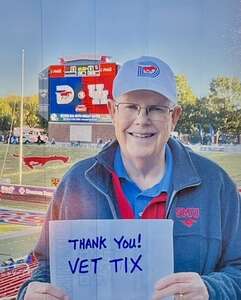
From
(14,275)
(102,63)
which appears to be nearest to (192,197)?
(102,63)

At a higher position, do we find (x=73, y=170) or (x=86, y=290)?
(x=73, y=170)

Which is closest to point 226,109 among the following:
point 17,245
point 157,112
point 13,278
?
point 157,112

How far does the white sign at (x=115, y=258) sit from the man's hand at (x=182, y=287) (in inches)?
1.0

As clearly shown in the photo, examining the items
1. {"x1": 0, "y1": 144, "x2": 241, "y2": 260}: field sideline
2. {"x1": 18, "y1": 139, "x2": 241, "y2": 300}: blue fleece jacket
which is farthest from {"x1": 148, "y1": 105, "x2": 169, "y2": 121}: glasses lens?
{"x1": 0, "y1": 144, "x2": 241, "y2": 260}: field sideline

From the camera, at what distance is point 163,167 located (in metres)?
2.48

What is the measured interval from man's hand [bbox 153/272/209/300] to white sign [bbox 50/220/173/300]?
0.09 ft

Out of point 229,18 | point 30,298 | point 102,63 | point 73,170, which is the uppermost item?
point 229,18

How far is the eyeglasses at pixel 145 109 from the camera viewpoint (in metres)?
2.40

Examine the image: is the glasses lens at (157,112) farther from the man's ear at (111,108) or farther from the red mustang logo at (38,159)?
the red mustang logo at (38,159)

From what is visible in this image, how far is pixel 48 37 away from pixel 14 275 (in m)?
1.01

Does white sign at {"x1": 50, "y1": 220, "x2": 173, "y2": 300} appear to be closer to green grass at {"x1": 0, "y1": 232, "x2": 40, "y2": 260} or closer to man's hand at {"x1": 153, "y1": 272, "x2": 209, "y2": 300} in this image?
man's hand at {"x1": 153, "y1": 272, "x2": 209, "y2": 300}

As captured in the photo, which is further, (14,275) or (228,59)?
(14,275)

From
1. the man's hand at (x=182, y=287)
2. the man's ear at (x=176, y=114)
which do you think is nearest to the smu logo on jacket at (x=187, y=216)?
the man's hand at (x=182, y=287)

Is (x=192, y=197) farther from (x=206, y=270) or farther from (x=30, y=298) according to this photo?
(x=30, y=298)
